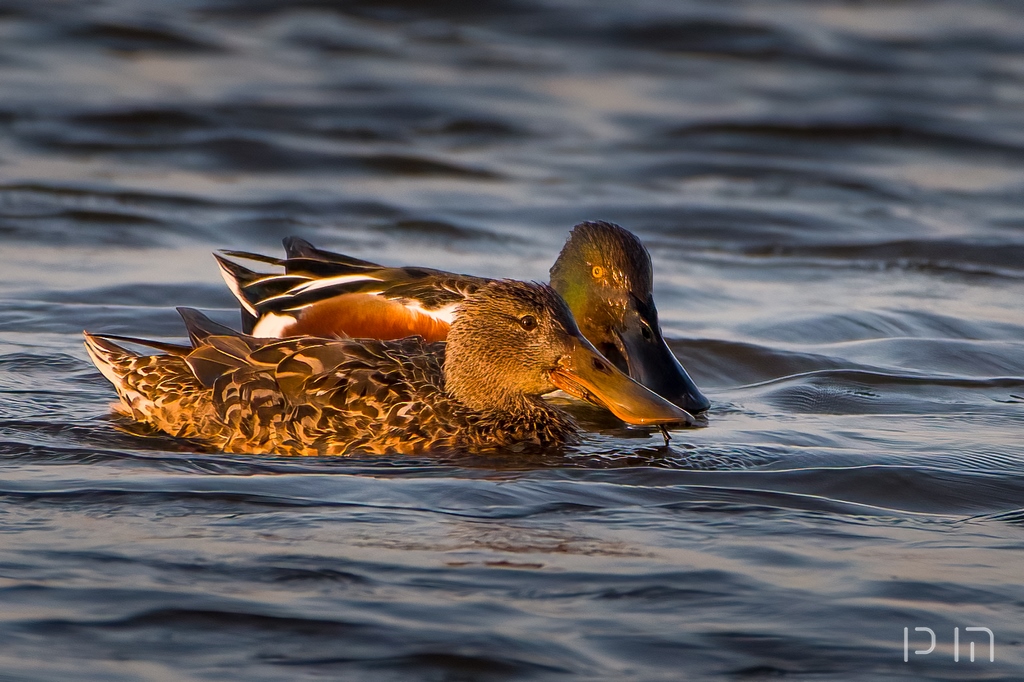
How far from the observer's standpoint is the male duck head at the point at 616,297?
7.50 meters

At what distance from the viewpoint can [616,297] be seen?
303 inches

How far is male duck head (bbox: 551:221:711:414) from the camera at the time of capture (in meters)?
7.50

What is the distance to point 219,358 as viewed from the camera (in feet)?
21.4

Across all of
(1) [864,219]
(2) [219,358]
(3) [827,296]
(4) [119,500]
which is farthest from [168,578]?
(1) [864,219]

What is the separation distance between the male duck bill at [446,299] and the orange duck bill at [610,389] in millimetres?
927

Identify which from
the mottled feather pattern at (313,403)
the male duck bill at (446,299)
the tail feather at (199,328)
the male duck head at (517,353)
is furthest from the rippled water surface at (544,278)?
the tail feather at (199,328)

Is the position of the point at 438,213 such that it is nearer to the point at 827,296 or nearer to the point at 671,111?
the point at 827,296

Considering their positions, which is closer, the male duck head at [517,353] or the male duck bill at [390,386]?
the male duck bill at [390,386]

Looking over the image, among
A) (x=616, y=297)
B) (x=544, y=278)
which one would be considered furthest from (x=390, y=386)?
(x=544, y=278)

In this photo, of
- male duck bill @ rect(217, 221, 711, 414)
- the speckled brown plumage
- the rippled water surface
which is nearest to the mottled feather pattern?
the speckled brown plumage

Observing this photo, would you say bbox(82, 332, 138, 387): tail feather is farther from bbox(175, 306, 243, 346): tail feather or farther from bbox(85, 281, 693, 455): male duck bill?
bbox(175, 306, 243, 346): tail feather

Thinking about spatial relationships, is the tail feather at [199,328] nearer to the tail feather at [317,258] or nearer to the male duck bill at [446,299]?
the male duck bill at [446,299]

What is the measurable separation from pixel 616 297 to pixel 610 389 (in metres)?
1.41

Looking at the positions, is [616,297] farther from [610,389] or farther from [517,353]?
[610,389]
